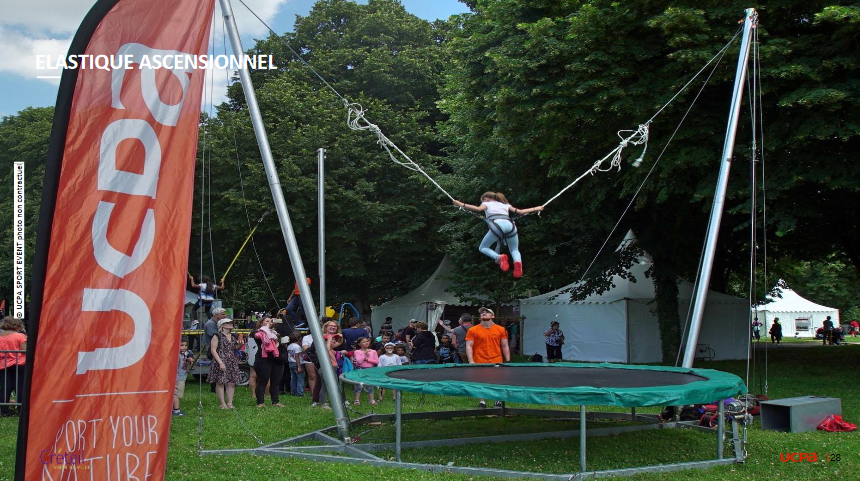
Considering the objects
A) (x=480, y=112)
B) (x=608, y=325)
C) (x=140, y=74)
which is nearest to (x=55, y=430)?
(x=140, y=74)

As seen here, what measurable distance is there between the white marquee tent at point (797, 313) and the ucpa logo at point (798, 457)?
2889cm

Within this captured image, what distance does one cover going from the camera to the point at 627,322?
61.4 ft

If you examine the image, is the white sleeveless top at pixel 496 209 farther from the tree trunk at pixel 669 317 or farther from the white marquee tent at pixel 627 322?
the white marquee tent at pixel 627 322

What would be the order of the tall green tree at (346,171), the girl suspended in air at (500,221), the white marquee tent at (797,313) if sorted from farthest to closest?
1. the white marquee tent at (797,313)
2. the tall green tree at (346,171)
3. the girl suspended in air at (500,221)

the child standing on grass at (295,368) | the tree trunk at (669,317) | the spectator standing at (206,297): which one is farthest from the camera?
the tree trunk at (669,317)

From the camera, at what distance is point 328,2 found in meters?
27.0

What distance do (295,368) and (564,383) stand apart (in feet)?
18.6

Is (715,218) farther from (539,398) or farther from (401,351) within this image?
(401,351)

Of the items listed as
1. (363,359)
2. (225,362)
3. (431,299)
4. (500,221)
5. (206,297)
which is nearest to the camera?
(500,221)

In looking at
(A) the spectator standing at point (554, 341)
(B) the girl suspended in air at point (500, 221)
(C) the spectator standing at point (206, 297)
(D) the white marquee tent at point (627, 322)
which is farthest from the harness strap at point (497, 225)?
(D) the white marquee tent at point (627, 322)

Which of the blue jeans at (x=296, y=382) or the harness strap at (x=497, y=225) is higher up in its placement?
the harness strap at (x=497, y=225)

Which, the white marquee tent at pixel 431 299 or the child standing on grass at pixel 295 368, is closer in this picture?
the child standing on grass at pixel 295 368

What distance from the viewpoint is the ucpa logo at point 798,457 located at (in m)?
6.16

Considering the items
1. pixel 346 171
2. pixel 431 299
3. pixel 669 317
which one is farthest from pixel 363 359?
pixel 346 171
